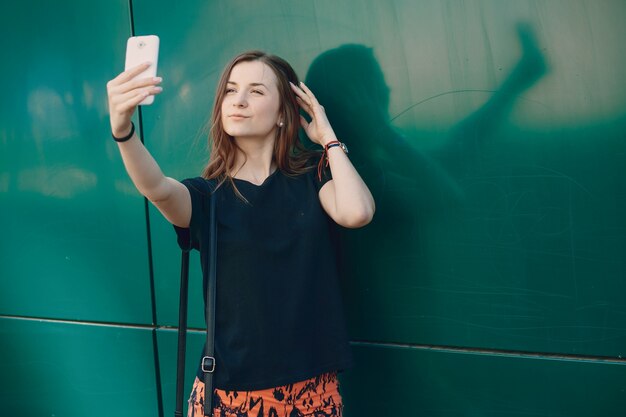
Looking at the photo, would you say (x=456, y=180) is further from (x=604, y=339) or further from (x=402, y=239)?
(x=604, y=339)

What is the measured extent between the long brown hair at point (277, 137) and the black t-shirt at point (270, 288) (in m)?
0.12

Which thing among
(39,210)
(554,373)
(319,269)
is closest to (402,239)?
(319,269)

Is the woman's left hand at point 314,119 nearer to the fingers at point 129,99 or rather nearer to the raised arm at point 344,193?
the raised arm at point 344,193

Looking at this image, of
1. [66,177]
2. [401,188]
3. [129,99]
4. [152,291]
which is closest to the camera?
[129,99]

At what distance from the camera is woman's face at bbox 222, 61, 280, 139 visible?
2055mm

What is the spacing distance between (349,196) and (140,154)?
1.92ft

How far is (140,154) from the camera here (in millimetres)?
1749

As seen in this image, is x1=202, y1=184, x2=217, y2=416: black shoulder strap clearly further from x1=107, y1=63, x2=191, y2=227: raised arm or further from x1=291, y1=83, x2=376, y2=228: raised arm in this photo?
x1=291, y1=83, x2=376, y2=228: raised arm

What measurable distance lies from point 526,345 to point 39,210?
2030 millimetres

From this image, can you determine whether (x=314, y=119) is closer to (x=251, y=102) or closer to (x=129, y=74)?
(x=251, y=102)

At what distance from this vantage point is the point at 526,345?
2.14 m

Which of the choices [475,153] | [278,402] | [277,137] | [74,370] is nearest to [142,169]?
[277,137]

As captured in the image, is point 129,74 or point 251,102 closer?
point 129,74

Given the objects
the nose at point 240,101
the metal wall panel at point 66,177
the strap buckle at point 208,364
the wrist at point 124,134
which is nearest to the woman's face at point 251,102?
the nose at point 240,101
